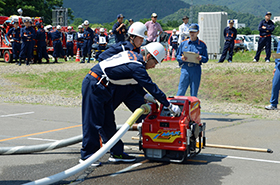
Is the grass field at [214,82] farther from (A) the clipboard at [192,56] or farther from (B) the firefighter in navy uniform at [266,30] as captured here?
(A) the clipboard at [192,56]

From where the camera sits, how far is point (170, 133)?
17.0 feet

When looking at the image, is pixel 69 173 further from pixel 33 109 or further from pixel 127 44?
pixel 33 109

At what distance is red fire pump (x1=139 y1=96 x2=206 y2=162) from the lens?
5.14 meters

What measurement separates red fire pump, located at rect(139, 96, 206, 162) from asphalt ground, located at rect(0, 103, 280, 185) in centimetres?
17

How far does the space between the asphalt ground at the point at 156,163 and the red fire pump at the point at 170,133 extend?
0.17 meters

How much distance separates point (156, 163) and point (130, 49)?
1.77 metres

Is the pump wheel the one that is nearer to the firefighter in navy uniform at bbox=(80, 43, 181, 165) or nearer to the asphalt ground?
the asphalt ground

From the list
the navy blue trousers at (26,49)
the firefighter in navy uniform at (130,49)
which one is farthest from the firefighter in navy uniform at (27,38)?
the firefighter in navy uniform at (130,49)

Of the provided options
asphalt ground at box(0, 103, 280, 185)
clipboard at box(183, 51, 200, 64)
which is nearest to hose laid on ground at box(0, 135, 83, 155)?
asphalt ground at box(0, 103, 280, 185)

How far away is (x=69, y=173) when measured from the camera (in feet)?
→ 14.1

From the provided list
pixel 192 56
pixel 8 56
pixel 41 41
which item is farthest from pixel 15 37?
pixel 192 56

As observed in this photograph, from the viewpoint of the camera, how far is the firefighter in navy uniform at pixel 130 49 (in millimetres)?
5625

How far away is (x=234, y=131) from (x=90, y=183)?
409 centimetres

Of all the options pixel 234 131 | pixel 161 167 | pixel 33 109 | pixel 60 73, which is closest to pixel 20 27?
pixel 60 73
